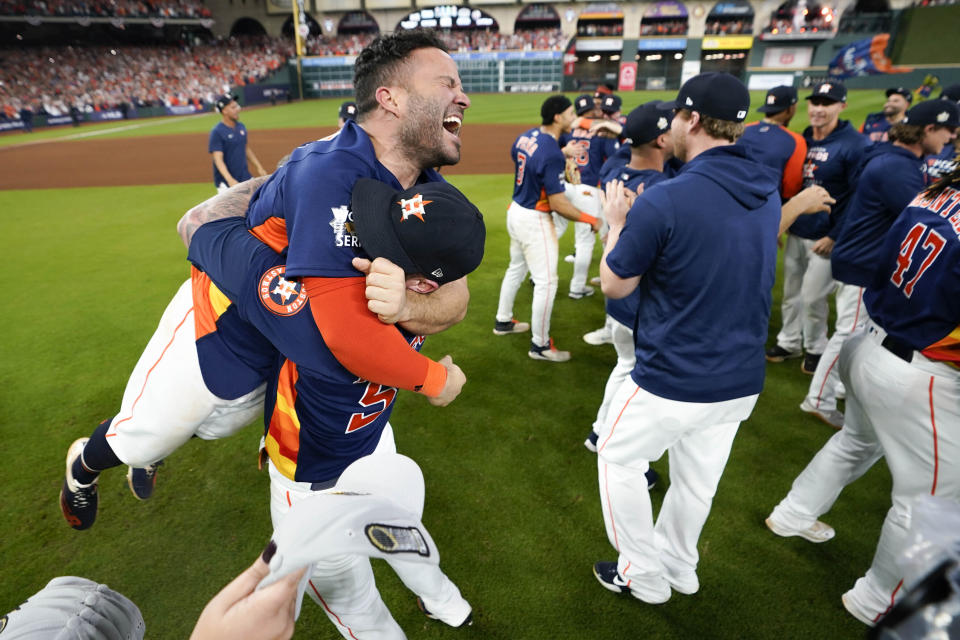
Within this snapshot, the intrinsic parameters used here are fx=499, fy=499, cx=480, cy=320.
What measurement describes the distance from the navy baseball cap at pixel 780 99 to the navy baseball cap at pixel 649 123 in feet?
9.41

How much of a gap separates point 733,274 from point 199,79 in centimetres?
4574

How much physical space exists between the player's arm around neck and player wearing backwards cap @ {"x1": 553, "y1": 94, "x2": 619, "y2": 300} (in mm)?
4480

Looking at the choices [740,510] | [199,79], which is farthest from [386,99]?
[199,79]

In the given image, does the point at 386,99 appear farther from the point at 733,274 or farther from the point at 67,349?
the point at 67,349

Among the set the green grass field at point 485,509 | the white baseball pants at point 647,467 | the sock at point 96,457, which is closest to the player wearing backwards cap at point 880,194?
the green grass field at point 485,509

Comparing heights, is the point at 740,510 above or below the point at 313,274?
below

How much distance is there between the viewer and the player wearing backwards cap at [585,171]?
661 cm

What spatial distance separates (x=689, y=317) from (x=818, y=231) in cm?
364

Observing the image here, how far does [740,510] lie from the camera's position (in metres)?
3.33

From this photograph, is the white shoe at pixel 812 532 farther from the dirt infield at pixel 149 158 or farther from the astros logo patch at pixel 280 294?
the dirt infield at pixel 149 158

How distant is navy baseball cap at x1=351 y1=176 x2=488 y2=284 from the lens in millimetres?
1408

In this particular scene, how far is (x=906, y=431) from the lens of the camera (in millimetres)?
2316

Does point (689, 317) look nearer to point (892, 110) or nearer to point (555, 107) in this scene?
point (555, 107)

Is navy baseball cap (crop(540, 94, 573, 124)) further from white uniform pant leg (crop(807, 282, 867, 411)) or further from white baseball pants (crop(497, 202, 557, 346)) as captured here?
white uniform pant leg (crop(807, 282, 867, 411))
